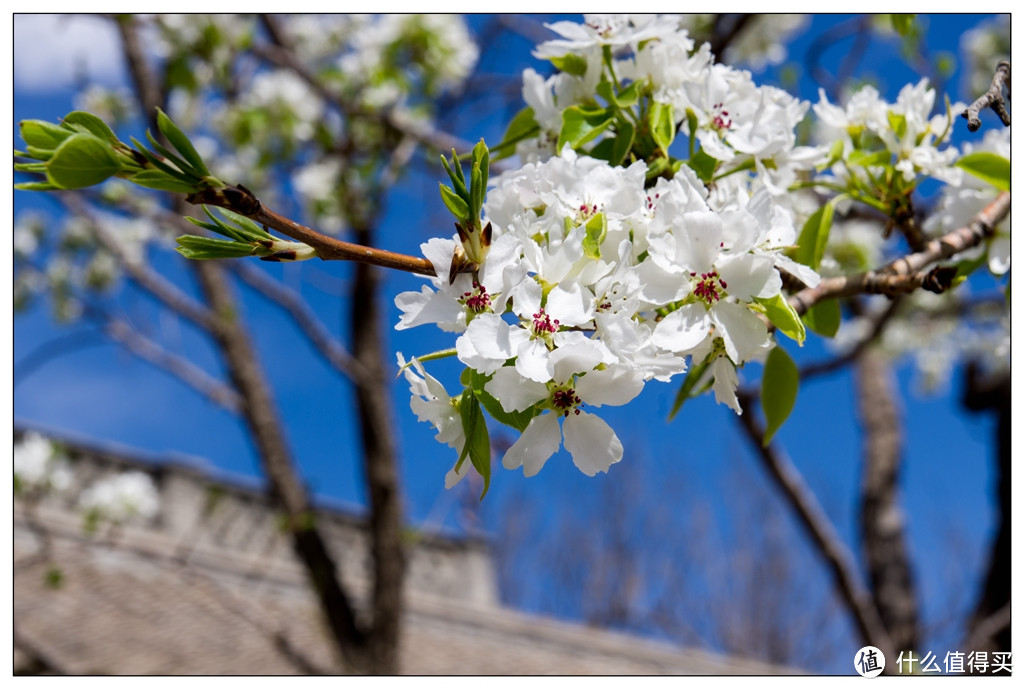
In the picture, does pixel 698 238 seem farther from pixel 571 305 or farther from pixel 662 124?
pixel 662 124

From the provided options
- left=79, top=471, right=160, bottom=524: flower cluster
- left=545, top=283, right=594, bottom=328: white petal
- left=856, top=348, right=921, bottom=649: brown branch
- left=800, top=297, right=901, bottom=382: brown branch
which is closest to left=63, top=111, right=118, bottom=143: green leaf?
left=545, top=283, right=594, bottom=328: white petal

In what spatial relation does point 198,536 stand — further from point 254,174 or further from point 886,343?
point 886,343

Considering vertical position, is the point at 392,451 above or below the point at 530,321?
above

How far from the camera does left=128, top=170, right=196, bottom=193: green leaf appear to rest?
0.63m

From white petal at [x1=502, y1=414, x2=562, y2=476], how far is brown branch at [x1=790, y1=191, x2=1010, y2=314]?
34 cm

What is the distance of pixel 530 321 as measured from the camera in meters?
0.69

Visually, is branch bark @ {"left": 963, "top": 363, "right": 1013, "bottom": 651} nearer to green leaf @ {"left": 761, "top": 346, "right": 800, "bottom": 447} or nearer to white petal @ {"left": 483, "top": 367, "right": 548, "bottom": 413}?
green leaf @ {"left": 761, "top": 346, "right": 800, "bottom": 447}

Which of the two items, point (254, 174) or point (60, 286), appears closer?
point (254, 174)

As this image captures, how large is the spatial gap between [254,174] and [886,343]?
13.7 feet

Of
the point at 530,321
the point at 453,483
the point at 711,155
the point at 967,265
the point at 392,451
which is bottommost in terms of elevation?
the point at 453,483

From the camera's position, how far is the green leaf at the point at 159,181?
633 mm

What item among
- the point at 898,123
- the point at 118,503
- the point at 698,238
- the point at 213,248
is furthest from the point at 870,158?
the point at 118,503

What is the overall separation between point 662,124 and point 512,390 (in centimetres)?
40

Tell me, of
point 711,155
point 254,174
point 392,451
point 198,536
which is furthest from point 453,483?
point 198,536
